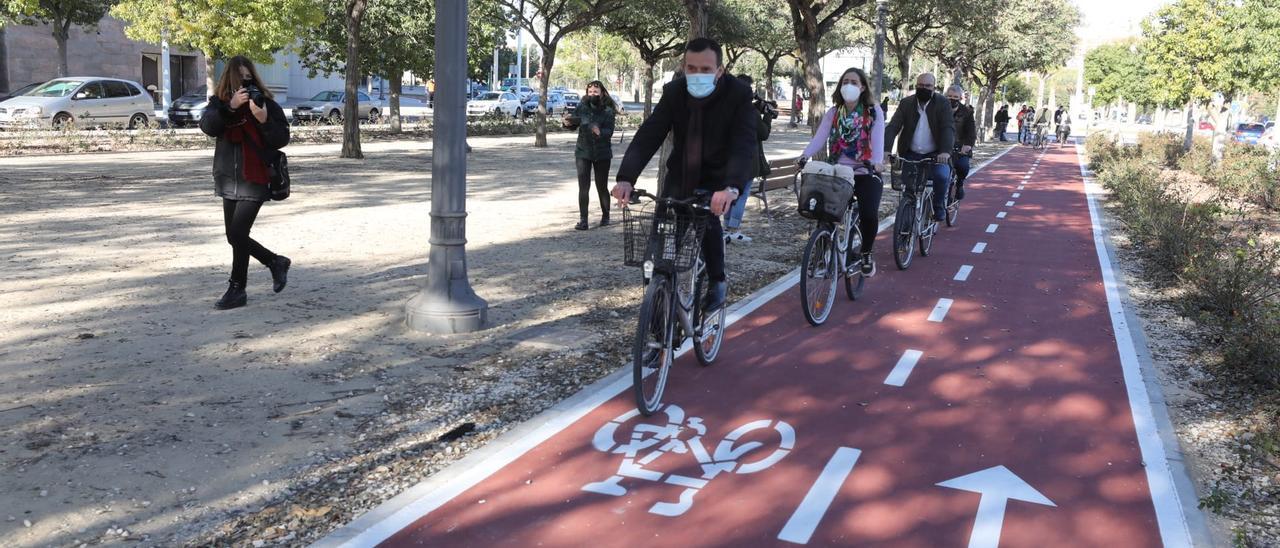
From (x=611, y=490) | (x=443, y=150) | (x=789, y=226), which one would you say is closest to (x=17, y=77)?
(x=789, y=226)

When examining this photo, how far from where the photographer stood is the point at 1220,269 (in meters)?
8.21

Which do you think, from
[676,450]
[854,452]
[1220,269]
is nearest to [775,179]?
[1220,269]

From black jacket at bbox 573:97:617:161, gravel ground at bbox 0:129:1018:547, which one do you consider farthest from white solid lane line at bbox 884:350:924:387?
black jacket at bbox 573:97:617:161

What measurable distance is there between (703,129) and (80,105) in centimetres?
2643

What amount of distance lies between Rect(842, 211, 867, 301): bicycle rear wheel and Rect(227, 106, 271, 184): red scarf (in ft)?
14.2

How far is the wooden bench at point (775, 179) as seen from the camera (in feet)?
45.5

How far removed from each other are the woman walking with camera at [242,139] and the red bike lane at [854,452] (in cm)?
307

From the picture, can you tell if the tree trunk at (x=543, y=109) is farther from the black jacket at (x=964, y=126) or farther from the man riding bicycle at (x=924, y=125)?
the man riding bicycle at (x=924, y=125)

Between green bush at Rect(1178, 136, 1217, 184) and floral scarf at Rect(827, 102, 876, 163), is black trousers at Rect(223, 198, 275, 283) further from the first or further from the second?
green bush at Rect(1178, 136, 1217, 184)

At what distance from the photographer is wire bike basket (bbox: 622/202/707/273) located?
506 centimetres

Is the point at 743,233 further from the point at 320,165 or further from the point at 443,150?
the point at 320,165

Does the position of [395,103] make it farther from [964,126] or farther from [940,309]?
[940,309]

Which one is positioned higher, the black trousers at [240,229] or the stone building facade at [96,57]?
the stone building facade at [96,57]

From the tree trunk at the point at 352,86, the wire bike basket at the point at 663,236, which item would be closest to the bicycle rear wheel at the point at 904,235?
the wire bike basket at the point at 663,236
